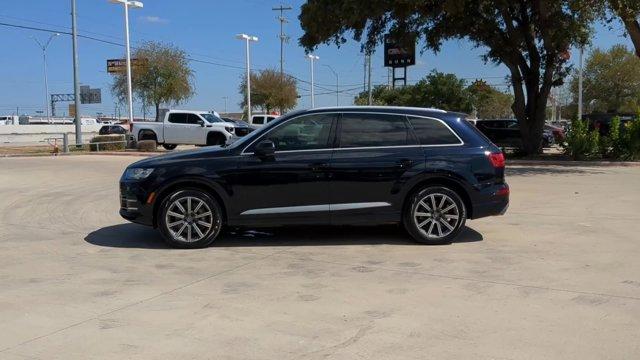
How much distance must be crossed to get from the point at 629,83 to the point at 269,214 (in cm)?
6806

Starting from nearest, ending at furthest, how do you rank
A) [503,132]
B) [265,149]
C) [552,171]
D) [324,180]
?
1. [265,149]
2. [324,180]
3. [552,171]
4. [503,132]

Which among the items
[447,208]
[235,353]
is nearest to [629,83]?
[447,208]

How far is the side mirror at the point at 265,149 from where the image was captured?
285 inches

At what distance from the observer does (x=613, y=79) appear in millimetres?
65688

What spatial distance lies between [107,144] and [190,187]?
2412 centimetres

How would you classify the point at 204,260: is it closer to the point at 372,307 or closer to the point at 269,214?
the point at 269,214

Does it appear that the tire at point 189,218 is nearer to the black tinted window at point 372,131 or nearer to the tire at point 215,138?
the black tinted window at point 372,131

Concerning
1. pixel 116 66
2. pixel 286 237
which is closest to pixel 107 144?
pixel 286 237

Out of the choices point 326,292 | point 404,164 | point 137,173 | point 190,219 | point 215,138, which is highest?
point 215,138

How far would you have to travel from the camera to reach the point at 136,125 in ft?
97.4

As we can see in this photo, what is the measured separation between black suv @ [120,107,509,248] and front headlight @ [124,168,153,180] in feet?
0.04

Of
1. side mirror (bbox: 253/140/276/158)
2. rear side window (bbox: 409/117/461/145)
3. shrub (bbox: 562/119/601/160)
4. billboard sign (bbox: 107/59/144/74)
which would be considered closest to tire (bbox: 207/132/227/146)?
shrub (bbox: 562/119/601/160)

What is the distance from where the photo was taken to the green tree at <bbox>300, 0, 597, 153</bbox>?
65.1 ft

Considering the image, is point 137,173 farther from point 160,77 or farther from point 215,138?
point 160,77
